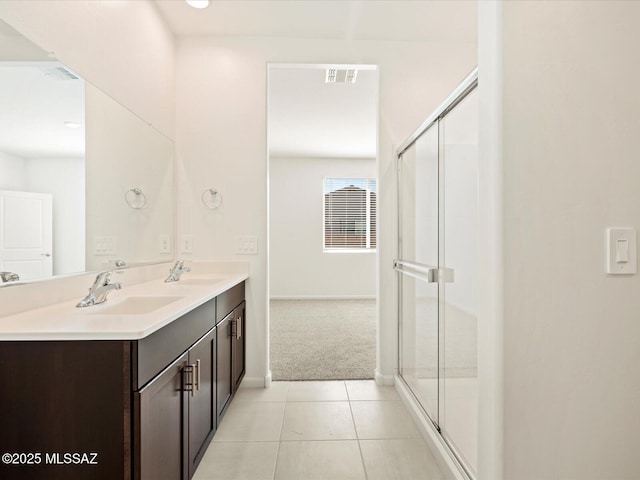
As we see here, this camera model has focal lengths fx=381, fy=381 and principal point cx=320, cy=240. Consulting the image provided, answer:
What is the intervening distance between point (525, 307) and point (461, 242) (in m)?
0.61

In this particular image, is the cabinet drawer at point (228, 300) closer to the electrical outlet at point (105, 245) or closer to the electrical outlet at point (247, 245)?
the electrical outlet at point (247, 245)

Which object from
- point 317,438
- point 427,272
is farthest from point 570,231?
point 317,438

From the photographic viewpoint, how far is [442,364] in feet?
6.34

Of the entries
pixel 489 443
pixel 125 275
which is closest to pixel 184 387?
pixel 125 275

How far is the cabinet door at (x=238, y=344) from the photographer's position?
253 cm

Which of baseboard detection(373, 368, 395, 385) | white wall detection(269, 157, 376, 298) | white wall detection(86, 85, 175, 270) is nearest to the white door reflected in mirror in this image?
white wall detection(86, 85, 175, 270)

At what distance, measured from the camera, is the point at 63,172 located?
1.64m

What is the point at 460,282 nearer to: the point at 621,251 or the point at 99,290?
the point at 621,251

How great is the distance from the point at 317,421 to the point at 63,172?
1.93 meters

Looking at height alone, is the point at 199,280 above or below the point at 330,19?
below

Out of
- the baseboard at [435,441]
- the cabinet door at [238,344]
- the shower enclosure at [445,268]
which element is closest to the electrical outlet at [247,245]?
the cabinet door at [238,344]

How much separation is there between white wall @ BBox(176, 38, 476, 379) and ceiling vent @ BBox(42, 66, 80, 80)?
124 centimetres

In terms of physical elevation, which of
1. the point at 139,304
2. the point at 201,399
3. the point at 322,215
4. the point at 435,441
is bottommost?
the point at 435,441

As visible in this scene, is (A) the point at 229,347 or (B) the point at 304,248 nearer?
(A) the point at 229,347
